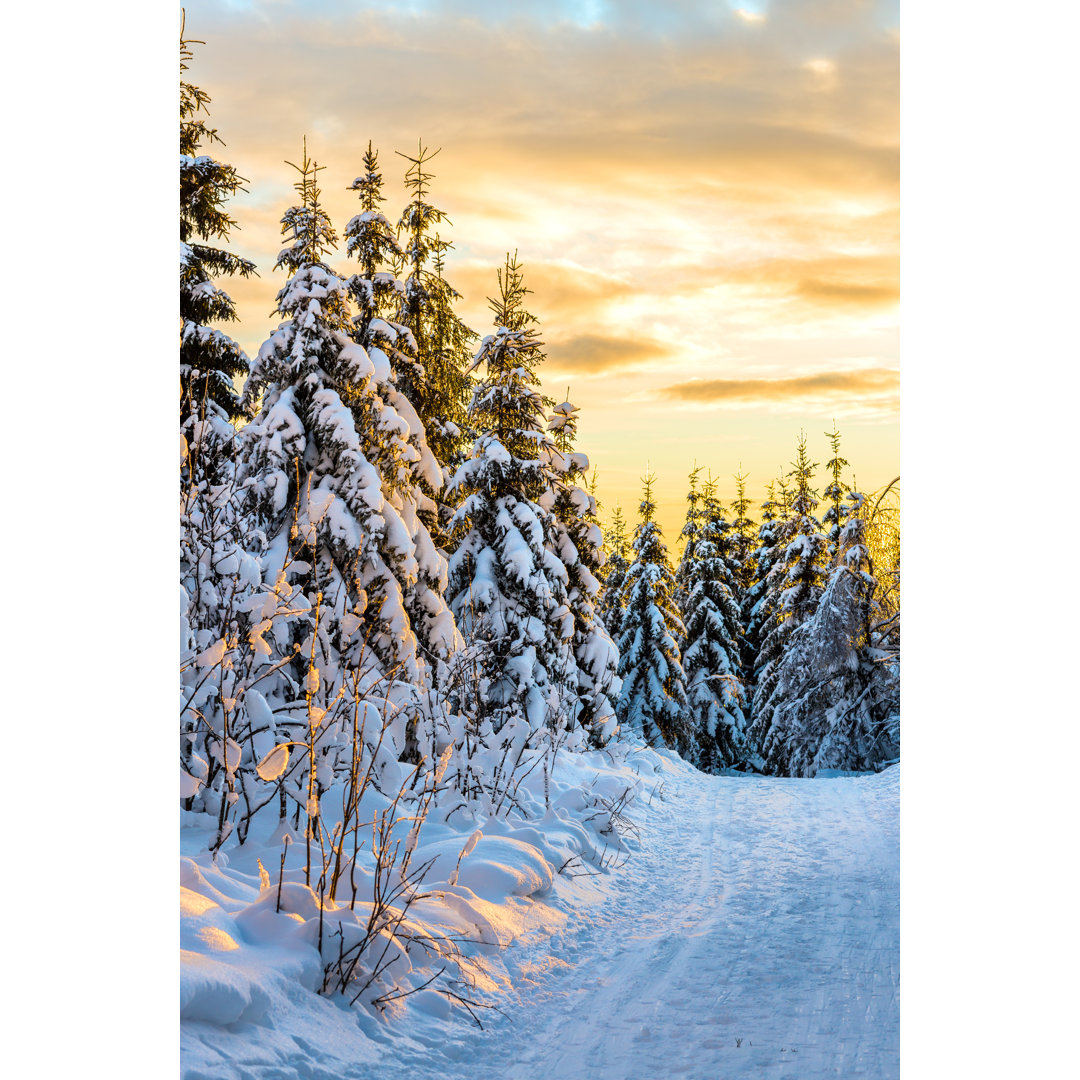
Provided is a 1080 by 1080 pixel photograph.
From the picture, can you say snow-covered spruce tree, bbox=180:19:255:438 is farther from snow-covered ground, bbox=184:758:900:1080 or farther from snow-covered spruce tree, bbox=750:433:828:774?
snow-covered spruce tree, bbox=750:433:828:774

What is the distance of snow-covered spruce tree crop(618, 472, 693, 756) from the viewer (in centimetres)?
2192

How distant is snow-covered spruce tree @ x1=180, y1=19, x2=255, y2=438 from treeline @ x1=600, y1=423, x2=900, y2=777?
9.90m

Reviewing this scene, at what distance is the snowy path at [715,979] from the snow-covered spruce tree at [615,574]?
14152 mm

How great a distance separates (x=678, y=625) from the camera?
23219 millimetres

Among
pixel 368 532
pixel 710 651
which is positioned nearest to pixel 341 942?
pixel 368 532

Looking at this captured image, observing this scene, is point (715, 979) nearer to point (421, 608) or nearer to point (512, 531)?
point (421, 608)

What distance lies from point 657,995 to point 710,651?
22.2m

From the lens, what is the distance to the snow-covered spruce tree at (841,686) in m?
18.2

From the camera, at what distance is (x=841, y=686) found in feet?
65.0

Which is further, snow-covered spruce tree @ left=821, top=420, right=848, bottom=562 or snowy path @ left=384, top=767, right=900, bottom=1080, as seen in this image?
snow-covered spruce tree @ left=821, top=420, right=848, bottom=562

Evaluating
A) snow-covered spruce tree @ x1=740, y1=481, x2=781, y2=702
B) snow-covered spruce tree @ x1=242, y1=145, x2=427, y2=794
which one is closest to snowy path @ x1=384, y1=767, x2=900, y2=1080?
snow-covered spruce tree @ x1=242, y1=145, x2=427, y2=794
